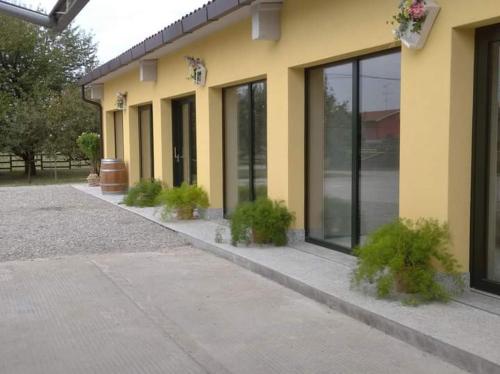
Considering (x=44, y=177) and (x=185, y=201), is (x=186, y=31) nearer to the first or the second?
(x=185, y=201)

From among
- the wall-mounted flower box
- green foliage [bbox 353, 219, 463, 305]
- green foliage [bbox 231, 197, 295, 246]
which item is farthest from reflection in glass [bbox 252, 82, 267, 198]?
green foliage [bbox 353, 219, 463, 305]

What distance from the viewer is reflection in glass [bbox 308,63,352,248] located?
6656mm

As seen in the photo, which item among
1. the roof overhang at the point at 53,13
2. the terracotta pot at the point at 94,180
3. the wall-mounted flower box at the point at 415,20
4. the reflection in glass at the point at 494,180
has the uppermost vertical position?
the roof overhang at the point at 53,13

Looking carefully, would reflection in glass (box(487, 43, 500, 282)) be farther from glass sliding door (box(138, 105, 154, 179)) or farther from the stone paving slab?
glass sliding door (box(138, 105, 154, 179))

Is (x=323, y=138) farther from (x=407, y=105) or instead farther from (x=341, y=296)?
(x=341, y=296)

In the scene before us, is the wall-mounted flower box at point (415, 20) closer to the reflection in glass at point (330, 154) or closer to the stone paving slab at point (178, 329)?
the reflection in glass at point (330, 154)

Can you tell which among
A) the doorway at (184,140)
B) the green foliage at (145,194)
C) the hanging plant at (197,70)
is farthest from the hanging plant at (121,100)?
the hanging plant at (197,70)

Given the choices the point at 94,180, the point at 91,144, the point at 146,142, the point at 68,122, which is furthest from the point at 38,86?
Result: the point at 146,142

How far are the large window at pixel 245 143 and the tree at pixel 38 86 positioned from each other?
41.6ft

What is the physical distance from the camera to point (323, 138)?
7133mm

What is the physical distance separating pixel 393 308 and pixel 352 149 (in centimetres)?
227

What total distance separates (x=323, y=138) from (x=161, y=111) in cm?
551

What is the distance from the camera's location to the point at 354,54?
20.3ft

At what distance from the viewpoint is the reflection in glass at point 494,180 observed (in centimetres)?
473
